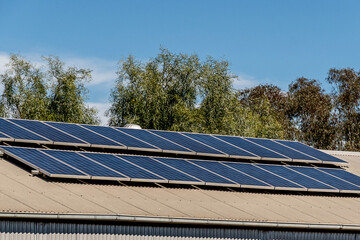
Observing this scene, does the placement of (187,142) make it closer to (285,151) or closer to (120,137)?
(120,137)

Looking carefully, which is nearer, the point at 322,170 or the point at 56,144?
the point at 56,144

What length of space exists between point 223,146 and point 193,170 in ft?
15.3

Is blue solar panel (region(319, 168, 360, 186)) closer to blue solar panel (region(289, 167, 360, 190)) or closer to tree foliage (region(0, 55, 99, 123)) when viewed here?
blue solar panel (region(289, 167, 360, 190))

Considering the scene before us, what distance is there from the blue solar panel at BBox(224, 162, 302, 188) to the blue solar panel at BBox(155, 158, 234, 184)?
83.4 inches

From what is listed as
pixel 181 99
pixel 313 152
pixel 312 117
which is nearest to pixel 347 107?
pixel 312 117

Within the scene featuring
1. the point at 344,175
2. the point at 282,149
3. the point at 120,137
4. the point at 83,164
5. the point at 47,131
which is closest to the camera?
the point at 83,164

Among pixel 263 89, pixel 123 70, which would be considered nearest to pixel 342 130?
pixel 263 89

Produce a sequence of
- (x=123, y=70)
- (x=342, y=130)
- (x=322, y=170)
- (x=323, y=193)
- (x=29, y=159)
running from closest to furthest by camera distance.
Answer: (x=29, y=159) → (x=323, y=193) → (x=322, y=170) → (x=123, y=70) → (x=342, y=130)

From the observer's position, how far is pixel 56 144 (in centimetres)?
2720

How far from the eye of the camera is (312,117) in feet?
375

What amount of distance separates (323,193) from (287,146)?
591 cm

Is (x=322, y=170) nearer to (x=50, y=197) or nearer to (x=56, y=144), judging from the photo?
(x=56, y=144)

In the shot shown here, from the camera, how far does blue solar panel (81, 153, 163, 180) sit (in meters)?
25.8

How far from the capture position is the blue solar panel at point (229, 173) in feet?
92.7
